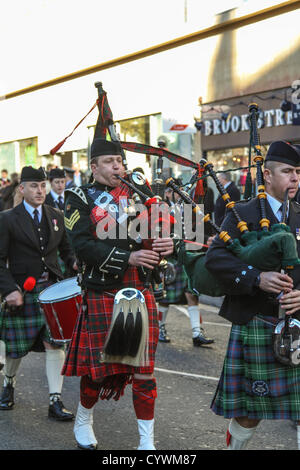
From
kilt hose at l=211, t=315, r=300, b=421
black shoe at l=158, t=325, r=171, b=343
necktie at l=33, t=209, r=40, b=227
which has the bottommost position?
black shoe at l=158, t=325, r=171, b=343

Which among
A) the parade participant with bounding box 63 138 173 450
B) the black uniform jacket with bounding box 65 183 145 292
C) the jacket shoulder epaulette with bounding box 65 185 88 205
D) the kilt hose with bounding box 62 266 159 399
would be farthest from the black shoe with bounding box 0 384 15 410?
the jacket shoulder epaulette with bounding box 65 185 88 205

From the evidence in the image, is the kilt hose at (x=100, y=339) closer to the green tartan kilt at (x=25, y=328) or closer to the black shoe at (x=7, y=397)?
the green tartan kilt at (x=25, y=328)

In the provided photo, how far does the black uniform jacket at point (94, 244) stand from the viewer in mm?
4000

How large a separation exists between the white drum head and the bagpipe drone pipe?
105 centimetres

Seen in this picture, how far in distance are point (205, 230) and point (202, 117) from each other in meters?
10.7

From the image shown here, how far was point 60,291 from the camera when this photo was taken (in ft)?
15.7

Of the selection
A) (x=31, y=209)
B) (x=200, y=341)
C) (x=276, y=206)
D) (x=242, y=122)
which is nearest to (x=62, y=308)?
(x=31, y=209)

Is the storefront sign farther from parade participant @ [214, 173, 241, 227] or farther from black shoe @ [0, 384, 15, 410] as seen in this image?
black shoe @ [0, 384, 15, 410]

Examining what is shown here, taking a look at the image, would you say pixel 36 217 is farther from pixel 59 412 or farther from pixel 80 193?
pixel 59 412

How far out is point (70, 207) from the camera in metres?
4.18

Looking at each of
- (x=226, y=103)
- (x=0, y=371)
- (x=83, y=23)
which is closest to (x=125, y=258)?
(x=0, y=371)

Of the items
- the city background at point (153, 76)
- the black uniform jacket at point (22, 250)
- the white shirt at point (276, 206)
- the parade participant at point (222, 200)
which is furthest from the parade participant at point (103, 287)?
the city background at point (153, 76)

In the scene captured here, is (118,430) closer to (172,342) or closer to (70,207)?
(70,207)

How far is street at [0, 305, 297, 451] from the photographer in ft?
14.5
